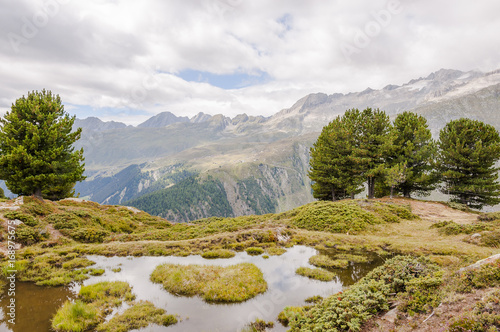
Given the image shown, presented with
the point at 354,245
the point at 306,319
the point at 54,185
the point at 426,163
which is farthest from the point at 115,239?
the point at 426,163

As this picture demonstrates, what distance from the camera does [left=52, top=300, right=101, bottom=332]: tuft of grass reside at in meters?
9.26

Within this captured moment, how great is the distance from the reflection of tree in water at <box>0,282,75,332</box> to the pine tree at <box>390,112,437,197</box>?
5133 cm

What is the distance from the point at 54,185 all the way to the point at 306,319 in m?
34.8

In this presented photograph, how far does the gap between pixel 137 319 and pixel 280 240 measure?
47.2 feet

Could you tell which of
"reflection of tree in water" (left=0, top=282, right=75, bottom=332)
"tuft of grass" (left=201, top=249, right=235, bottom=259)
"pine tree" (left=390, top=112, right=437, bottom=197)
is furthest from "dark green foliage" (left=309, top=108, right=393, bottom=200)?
"reflection of tree in water" (left=0, top=282, right=75, bottom=332)

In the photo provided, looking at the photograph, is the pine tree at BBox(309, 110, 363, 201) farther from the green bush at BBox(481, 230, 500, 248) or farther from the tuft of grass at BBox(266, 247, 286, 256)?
the tuft of grass at BBox(266, 247, 286, 256)

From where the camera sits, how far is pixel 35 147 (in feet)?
87.5

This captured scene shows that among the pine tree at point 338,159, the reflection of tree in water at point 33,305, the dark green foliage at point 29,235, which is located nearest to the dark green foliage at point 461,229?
the pine tree at point 338,159

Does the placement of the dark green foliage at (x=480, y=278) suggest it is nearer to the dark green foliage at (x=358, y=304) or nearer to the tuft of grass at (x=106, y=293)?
the dark green foliage at (x=358, y=304)

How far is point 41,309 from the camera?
10.6m

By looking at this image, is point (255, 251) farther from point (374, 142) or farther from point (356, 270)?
point (374, 142)

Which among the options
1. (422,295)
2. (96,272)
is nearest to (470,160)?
(422,295)

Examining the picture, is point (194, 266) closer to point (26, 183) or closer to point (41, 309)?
point (41, 309)

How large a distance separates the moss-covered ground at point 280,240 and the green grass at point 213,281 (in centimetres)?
320
